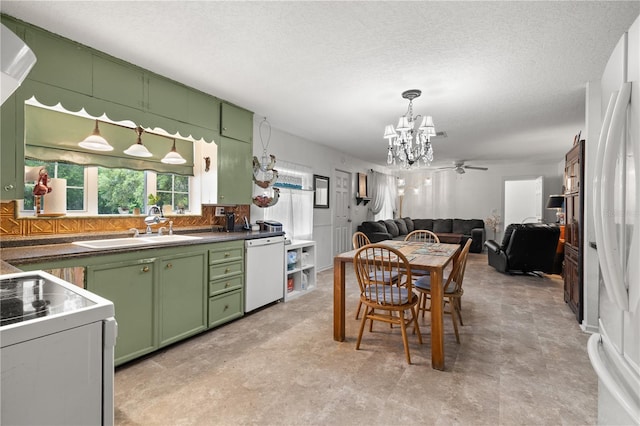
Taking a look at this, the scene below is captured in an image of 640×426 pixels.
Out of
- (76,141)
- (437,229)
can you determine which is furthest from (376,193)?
(76,141)

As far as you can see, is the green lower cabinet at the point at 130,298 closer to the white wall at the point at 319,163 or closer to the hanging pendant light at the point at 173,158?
the hanging pendant light at the point at 173,158

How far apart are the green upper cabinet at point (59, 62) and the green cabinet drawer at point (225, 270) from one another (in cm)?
171

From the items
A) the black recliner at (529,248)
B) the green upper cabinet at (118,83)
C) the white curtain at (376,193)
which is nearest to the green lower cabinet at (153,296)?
the green upper cabinet at (118,83)

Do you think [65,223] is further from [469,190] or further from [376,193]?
[469,190]

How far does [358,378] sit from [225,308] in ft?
5.06

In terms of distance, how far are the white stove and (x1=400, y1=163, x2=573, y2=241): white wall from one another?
9.04 metres

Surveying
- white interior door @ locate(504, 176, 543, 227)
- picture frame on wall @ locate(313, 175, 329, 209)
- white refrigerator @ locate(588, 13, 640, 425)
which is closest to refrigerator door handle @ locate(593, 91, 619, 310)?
white refrigerator @ locate(588, 13, 640, 425)

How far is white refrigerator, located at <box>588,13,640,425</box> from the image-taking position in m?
0.80

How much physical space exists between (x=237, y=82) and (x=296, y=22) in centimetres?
116

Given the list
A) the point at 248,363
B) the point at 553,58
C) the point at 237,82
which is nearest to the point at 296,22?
the point at 237,82

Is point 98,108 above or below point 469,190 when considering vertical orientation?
above

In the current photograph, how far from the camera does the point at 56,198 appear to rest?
245cm

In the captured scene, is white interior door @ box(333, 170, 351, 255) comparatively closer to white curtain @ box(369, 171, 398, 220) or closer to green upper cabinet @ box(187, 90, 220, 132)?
white curtain @ box(369, 171, 398, 220)

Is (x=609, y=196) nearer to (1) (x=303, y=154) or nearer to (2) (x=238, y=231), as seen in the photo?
(2) (x=238, y=231)
